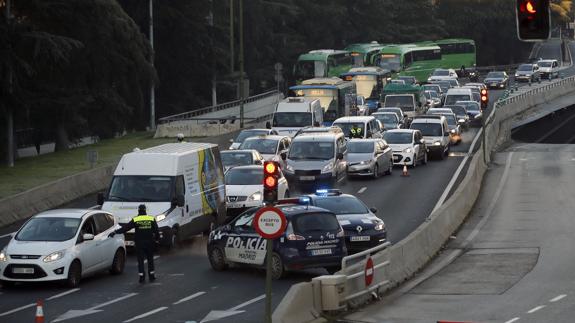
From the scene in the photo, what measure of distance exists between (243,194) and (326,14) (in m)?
84.4

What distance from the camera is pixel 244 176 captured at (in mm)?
37594

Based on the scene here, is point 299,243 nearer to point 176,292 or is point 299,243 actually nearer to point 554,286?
point 176,292

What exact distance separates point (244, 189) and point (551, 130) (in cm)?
4995

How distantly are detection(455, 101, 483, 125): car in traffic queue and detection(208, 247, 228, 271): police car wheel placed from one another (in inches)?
1797

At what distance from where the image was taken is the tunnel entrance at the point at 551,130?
259 ft

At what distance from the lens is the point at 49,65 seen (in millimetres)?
56750

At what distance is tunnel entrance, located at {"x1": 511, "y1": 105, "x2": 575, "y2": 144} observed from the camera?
7906 centimetres

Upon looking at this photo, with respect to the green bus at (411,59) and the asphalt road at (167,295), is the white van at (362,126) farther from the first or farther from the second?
the green bus at (411,59)

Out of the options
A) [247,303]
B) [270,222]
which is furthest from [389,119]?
[270,222]

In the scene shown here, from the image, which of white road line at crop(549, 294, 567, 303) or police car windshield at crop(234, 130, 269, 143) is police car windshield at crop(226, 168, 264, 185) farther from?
police car windshield at crop(234, 130, 269, 143)

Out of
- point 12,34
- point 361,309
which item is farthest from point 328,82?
point 361,309

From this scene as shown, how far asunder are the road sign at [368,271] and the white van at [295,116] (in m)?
31.4

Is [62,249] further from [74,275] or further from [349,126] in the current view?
[349,126]

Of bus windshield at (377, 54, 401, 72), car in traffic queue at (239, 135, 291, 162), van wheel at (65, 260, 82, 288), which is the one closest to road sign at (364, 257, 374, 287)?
van wheel at (65, 260, 82, 288)
